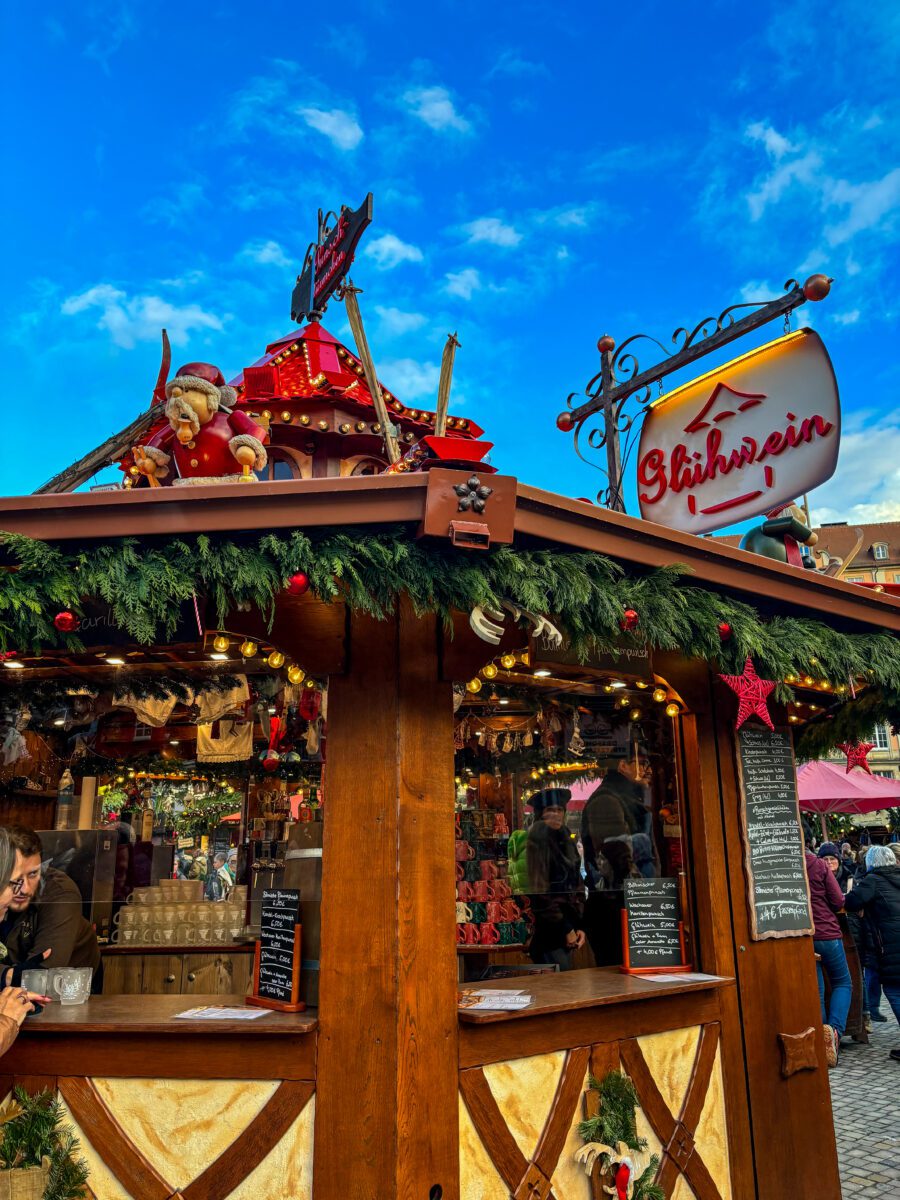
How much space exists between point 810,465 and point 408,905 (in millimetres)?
4127

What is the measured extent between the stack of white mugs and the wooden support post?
13.7 ft

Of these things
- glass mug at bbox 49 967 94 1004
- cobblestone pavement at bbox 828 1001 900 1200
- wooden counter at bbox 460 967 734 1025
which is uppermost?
glass mug at bbox 49 967 94 1004

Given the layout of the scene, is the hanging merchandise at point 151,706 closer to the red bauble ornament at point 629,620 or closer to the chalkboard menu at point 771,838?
the red bauble ornament at point 629,620

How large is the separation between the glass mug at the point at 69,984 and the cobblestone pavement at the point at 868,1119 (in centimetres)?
438

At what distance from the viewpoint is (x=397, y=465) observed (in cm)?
418

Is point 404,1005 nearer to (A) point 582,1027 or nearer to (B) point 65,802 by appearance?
(A) point 582,1027

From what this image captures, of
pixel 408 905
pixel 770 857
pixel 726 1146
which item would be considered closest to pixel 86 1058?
pixel 408 905

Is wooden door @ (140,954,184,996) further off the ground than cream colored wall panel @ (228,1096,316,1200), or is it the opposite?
wooden door @ (140,954,184,996)

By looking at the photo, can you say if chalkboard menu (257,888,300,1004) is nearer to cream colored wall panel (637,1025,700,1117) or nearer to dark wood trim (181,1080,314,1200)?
dark wood trim (181,1080,314,1200)

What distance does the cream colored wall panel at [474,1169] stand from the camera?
138 inches

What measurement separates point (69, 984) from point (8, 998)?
28.0 inches

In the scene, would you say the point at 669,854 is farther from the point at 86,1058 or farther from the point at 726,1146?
the point at 86,1058

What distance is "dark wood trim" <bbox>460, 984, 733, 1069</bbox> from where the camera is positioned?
11.9 feet

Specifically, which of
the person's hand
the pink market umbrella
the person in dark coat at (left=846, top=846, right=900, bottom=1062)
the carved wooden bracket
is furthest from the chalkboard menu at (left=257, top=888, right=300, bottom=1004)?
the pink market umbrella
